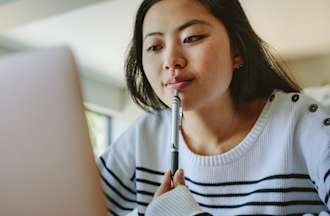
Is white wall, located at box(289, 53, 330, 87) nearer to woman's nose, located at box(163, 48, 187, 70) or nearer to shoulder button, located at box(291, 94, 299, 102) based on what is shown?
shoulder button, located at box(291, 94, 299, 102)

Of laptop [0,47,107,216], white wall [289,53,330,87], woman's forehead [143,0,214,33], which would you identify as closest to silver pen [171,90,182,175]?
woman's forehead [143,0,214,33]

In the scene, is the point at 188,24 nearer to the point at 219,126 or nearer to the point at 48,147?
the point at 219,126

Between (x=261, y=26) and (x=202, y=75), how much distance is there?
2.38 meters

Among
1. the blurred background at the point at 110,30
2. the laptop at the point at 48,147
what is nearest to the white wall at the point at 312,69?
the blurred background at the point at 110,30

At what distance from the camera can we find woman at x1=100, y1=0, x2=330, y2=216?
2.21 ft

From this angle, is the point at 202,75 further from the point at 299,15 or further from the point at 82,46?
the point at 82,46

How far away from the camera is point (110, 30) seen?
2.94 m

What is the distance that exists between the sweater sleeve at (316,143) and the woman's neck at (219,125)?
10 cm

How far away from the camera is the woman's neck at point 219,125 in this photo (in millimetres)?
760

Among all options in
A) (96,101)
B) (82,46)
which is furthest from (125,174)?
(96,101)

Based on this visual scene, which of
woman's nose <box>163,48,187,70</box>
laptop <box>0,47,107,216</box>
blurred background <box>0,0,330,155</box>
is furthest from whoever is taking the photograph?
blurred background <box>0,0,330,155</box>

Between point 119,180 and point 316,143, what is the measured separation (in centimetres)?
35

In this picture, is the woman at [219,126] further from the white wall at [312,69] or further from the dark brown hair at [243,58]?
the white wall at [312,69]

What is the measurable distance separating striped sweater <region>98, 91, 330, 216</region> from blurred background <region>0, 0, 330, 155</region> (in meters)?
1.28
